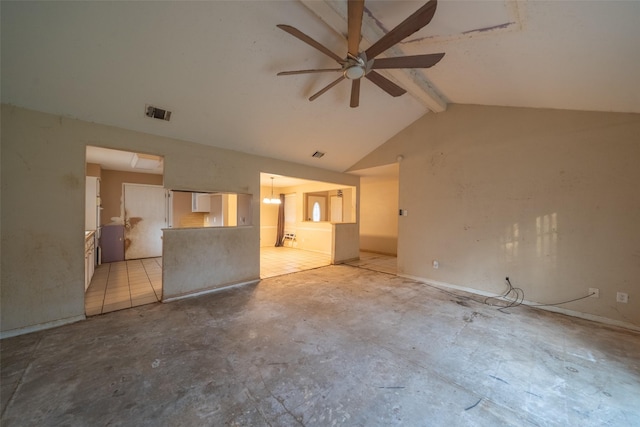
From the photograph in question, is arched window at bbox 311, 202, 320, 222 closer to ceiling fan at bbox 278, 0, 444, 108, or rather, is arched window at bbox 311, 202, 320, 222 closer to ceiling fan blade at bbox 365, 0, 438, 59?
ceiling fan at bbox 278, 0, 444, 108

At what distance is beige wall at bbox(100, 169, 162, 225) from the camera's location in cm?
596

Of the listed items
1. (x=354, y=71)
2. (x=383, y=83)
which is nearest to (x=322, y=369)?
(x=354, y=71)

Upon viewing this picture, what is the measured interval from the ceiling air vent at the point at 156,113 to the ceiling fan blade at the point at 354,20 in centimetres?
252

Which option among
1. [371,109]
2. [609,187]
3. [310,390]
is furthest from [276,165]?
[609,187]

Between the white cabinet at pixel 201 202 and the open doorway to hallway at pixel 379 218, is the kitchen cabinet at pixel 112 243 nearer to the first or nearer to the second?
the white cabinet at pixel 201 202

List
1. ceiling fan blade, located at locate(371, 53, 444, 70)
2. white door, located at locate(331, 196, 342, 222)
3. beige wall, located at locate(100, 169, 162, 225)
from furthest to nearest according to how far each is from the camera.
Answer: white door, located at locate(331, 196, 342, 222)
beige wall, located at locate(100, 169, 162, 225)
ceiling fan blade, located at locate(371, 53, 444, 70)

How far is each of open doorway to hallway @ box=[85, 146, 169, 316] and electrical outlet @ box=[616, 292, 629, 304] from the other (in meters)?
6.57

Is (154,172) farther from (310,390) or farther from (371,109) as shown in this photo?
(310,390)

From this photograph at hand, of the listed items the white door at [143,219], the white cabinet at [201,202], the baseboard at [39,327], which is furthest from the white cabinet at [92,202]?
the baseboard at [39,327]

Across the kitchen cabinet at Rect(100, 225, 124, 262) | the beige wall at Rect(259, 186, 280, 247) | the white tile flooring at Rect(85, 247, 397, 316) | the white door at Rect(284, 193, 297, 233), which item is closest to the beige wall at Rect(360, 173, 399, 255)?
the white tile flooring at Rect(85, 247, 397, 316)

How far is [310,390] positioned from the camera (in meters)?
1.77

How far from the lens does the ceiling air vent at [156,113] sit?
2.93 meters

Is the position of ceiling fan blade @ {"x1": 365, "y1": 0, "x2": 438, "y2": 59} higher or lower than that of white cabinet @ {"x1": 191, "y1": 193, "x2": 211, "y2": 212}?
higher

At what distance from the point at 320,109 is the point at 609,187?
156 inches
